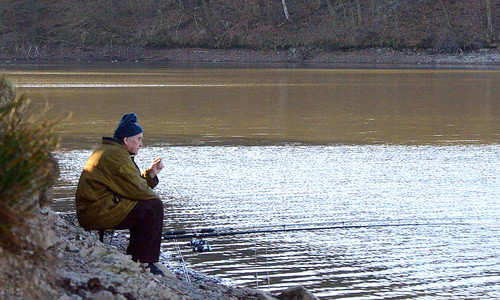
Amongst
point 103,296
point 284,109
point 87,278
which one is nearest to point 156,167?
point 87,278

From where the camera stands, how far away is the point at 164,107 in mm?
24203

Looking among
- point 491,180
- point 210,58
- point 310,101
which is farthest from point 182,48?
point 491,180

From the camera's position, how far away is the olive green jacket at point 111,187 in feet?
21.6

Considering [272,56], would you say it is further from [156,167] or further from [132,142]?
[132,142]

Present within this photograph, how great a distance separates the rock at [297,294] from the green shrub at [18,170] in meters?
2.20

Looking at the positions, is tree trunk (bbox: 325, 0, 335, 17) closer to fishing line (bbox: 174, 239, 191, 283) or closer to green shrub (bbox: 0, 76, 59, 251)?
fishing line (bbox: 174, 239, 191, 283)

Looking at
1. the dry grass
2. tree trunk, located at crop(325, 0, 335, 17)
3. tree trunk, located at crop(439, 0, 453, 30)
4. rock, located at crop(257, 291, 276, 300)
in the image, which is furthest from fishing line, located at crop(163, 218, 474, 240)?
tree trunk, located at crop(325, 0, 335, 17)

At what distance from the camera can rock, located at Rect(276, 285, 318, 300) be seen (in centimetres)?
645

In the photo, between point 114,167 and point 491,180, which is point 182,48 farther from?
point 114,167

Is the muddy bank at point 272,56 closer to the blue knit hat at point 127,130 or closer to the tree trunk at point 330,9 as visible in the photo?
the tree trunk at point 330,9

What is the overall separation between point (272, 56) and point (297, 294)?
2370 inches

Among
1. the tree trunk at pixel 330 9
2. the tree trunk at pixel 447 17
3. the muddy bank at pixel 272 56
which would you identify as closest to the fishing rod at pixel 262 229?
the muddy bank at pixel 272 56

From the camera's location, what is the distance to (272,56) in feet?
217

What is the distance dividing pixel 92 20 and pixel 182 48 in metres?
9.40
